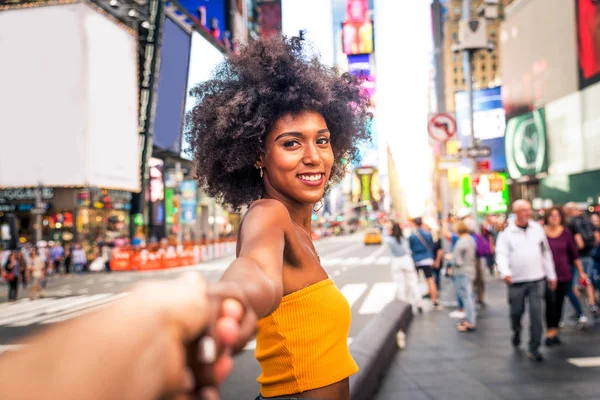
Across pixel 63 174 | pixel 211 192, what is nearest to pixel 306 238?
pixel 211 192

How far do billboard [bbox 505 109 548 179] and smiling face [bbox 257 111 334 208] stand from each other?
51111 mm

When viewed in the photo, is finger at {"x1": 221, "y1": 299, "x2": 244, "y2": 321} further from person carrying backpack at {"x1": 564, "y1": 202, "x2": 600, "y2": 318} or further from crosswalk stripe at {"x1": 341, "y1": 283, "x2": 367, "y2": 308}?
crosswalk stripe at {"x1": 341, "y1": 283, "x2": 367, "y2": 308}

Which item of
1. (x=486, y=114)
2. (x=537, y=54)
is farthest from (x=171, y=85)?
(x=537, y=54)

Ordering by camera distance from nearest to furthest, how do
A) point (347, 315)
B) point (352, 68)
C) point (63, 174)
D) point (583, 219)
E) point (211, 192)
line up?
point (347, 315)
point (211, 192)
point (352, 68)
point (583, 219)
point (63, 174)

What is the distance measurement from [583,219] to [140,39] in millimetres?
33922

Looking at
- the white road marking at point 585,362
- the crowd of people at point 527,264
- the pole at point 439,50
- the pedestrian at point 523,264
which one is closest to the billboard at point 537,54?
the crowd of people at point 527,264

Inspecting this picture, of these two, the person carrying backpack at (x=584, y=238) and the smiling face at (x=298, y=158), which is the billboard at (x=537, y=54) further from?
the smiling face at (x=298, y=158)

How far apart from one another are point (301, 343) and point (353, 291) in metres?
13.2

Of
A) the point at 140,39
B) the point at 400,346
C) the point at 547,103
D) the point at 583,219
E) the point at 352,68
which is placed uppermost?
the point at 140,39

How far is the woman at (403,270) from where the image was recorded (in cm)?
1124

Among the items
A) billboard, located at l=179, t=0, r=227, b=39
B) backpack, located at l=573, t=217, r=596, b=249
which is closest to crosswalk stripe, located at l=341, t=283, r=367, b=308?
backpack, located at l=573, t=217, r=596, b=249

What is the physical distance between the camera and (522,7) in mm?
55844

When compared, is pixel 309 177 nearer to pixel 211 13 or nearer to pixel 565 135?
pixel 565 135

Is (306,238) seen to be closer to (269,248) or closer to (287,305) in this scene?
(287,305)
